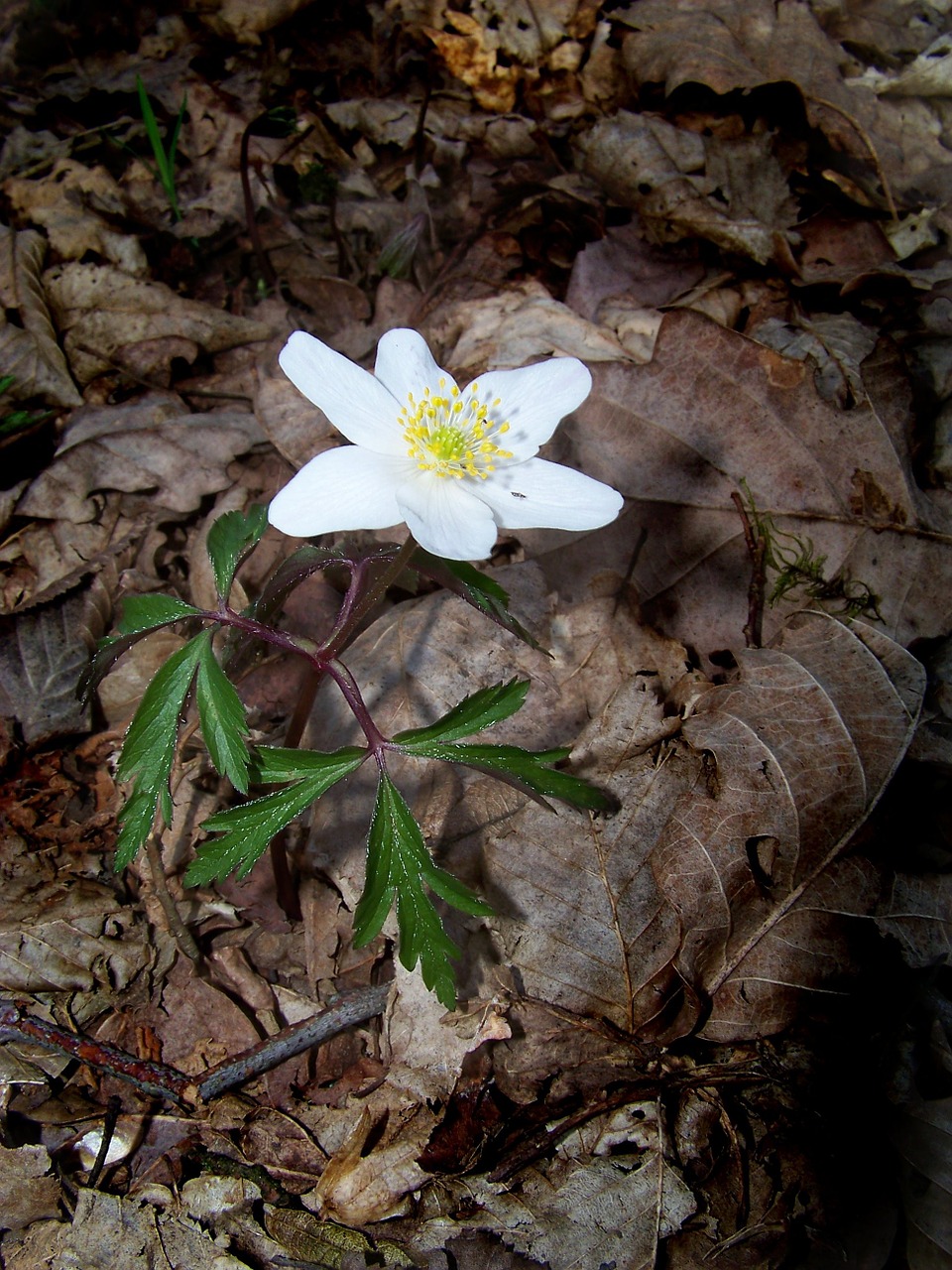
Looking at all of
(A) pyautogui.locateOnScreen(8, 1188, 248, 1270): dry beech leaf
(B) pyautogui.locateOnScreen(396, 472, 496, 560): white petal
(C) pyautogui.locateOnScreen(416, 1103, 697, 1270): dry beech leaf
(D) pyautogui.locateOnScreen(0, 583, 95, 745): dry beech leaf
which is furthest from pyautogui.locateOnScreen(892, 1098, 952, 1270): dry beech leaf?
(D) pyautogui.locateOnScreen(0, 583, 95, 745): dry beech leaf

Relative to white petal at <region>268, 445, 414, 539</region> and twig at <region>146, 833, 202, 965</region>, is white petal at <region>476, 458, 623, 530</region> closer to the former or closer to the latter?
white petal at <region>268, 445, 414, 539</region>

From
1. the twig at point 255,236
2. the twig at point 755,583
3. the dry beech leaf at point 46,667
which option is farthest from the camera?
the twig at point 255,236

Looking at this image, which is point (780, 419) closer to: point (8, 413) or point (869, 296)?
point (869, 296)

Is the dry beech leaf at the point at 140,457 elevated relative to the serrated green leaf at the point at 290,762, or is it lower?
lower

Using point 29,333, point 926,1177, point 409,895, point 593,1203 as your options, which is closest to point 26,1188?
point 409,895

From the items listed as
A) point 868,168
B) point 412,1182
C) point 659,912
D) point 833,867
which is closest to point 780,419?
point 833,867

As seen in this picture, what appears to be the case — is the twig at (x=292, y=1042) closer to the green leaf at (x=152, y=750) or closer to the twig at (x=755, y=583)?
the green leaf at (x=152, y=750)

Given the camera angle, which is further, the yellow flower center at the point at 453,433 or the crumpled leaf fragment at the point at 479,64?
the crumpled leaf fragment at the point at 479,64

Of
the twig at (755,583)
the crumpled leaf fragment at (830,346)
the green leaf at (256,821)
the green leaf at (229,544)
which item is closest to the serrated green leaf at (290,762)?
the green leaf at (256,821)
